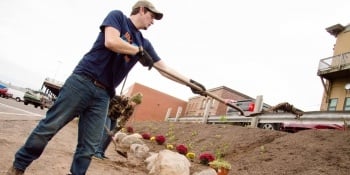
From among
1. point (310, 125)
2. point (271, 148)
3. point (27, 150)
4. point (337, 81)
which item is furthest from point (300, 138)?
point (337, 81)

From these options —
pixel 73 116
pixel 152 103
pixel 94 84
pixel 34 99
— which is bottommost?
pixel 73 116

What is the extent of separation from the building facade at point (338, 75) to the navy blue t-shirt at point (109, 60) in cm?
2015

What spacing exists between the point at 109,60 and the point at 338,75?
71.5 ft

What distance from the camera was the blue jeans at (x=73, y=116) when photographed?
2.81m

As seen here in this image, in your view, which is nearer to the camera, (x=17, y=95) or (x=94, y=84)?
(x=94, y=84)

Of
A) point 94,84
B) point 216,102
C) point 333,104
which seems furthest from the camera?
point 216,102

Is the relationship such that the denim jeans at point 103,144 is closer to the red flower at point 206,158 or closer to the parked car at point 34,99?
the red flower at point 206,158

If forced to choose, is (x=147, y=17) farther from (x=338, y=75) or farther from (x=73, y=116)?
(x=338, y=75)

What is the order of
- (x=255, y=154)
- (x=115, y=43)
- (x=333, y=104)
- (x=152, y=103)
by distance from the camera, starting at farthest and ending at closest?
1. (x=152, y=103)
2. (x=333, y=104)
3. (x=255, y=154)
4. (x=115, y=43)

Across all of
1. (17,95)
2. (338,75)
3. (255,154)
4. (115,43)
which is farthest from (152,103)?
(115,43)

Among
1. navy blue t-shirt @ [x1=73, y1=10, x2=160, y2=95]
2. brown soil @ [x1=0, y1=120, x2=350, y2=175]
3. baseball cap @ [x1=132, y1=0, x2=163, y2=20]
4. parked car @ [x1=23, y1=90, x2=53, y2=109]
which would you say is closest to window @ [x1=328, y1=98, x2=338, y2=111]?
brown soil @ [x1=0, y1=120, x2=350, y2=175]

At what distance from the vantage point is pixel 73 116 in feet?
9.75

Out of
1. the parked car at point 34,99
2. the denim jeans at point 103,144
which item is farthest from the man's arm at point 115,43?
the parked car at point 34,99

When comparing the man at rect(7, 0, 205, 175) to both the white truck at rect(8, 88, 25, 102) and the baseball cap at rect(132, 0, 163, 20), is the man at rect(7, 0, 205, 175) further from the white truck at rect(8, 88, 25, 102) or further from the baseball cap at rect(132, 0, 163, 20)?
the white truck at rect(8, 88, 25, 102)
